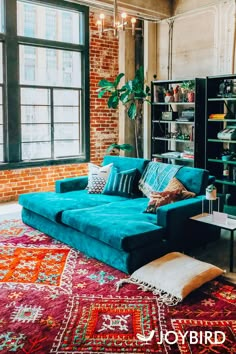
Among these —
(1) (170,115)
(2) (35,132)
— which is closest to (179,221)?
(1) (170,115)

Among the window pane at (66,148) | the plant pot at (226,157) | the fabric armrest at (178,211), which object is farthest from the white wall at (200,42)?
the fabric armrest at (178,211)

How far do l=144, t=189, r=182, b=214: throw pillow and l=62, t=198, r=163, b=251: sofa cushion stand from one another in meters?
0.10

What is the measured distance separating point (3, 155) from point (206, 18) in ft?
13.3

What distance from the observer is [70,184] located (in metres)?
5.53

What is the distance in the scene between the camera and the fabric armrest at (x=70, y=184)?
5.47 meters

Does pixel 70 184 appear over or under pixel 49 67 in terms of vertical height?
under

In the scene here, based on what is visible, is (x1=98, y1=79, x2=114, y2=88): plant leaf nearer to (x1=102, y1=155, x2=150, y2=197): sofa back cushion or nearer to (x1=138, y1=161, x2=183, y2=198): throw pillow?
(x1=102, y1=155, x2=150, y2=197): sofa back cushion

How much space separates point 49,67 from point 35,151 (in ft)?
5.00

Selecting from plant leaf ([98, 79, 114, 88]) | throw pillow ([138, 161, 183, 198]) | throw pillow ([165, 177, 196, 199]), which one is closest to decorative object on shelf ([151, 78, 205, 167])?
plant leaf ([98, 79, 114, 88])

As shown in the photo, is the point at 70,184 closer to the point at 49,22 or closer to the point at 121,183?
the point at 121,183

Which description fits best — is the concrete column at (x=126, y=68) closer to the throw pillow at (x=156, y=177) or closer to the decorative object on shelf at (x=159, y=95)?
the decorative object on shelf at (x=159, y=95)

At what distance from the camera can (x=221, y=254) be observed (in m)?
4.19

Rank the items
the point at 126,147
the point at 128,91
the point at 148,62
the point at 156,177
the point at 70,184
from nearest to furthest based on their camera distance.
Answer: the point at 156,177 → the point at 70,184 → the point at 128,91 → the point at 148,62 → the point at 126,147

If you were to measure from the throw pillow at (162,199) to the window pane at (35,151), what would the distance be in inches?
134
